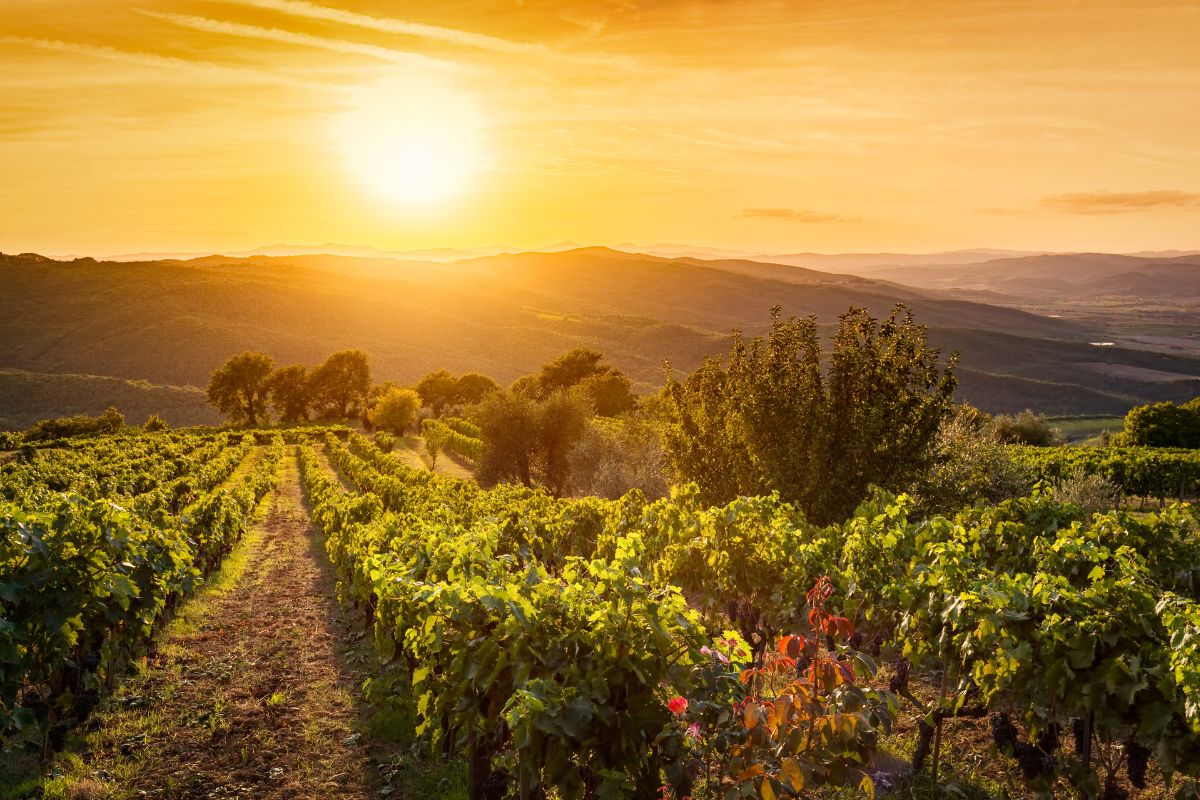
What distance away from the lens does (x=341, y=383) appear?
8619 cm

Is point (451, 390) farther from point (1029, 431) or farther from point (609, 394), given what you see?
point (1029, 431)

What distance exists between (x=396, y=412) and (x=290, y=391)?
23422 millimetres

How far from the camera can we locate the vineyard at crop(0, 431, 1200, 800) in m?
5.17

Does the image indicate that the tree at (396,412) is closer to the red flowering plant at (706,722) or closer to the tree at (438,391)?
the tree at (438,391)

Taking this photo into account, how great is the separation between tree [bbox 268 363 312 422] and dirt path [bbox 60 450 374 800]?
7293 cm

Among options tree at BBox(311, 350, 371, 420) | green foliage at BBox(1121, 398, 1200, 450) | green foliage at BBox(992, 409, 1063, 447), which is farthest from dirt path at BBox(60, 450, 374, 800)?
tree at BBox(311, 350, 371, 420)

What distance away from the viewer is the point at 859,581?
9258 mm

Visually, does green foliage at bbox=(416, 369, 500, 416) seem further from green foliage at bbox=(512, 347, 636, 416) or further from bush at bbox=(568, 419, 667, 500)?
bush at bbox=(568, 419, 667, 500)

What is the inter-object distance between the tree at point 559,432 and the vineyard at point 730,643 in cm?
2438

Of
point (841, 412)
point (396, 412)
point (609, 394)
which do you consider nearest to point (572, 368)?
point (609, 394)

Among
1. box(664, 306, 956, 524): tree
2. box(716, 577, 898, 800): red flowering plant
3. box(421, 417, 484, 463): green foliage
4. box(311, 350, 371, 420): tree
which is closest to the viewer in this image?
box(716, 577, 898, 800): red flowering plant

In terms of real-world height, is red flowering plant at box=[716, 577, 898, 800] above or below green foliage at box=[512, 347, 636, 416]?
above

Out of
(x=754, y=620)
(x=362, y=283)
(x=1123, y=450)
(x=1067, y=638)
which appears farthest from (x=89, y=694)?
(x=362, y=283)

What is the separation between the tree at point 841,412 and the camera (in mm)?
16031
